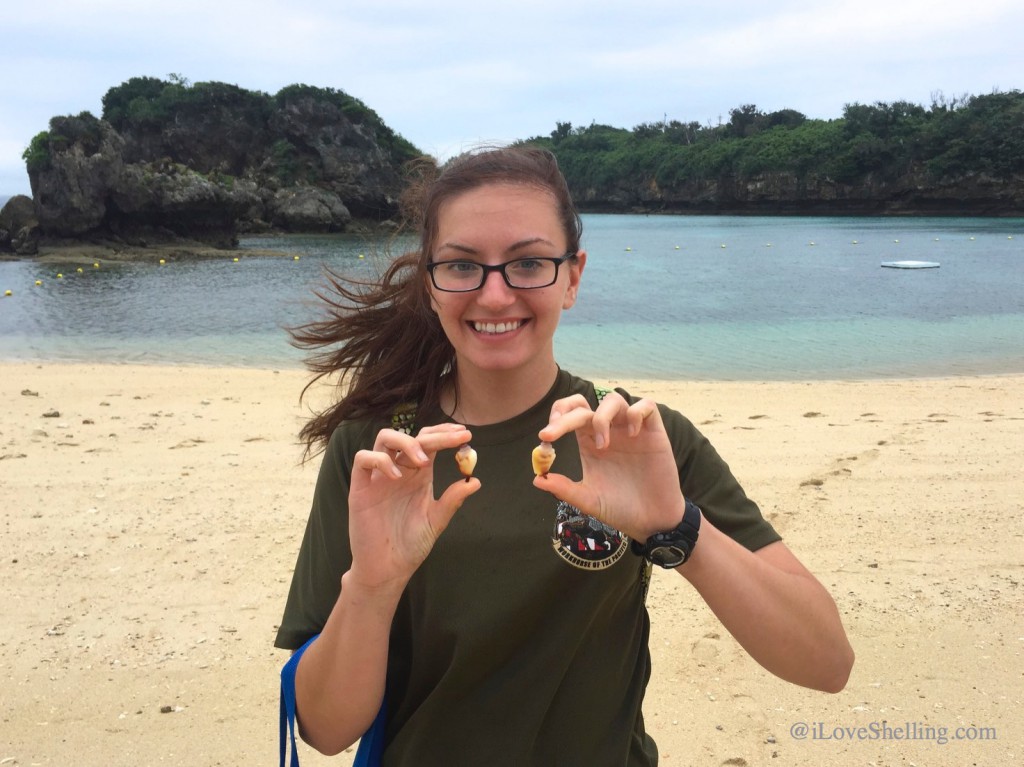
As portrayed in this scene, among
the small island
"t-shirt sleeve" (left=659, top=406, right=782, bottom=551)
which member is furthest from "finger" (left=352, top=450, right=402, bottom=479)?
the small island

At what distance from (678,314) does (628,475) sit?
72.3ft

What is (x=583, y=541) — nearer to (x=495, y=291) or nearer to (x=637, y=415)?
(x=637, y=415)

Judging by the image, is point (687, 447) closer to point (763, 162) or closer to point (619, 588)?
point (619, 588)

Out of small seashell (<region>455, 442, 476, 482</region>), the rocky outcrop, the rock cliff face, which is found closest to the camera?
small seashell (<region>455, 442, 476, 482</region>)

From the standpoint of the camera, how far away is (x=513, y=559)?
184 centimetres

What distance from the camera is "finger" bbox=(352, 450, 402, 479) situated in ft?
5.27

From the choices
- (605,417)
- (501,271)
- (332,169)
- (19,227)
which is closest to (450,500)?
(605,417)

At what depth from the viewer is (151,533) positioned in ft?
17.9

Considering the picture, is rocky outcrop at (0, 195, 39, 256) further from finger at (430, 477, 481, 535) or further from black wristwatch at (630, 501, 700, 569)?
black wristwatch at (630, 501, 700, 569)

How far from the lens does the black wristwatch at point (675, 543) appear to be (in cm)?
171

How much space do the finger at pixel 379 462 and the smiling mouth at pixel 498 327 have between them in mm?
464

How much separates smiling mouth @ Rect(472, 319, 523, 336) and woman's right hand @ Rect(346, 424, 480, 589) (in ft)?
1.16

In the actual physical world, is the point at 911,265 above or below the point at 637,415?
below

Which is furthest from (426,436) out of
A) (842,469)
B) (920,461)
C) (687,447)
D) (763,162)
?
(763,162)
